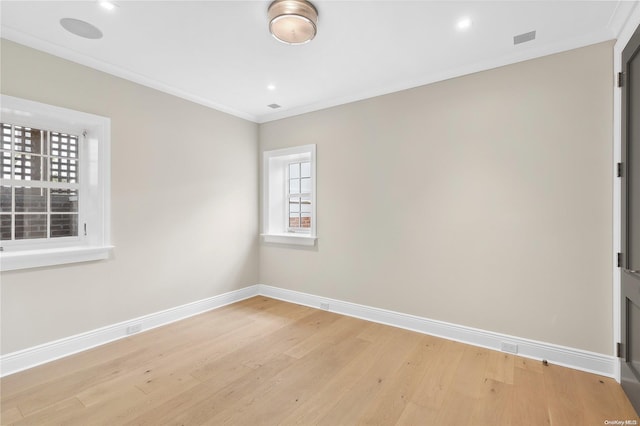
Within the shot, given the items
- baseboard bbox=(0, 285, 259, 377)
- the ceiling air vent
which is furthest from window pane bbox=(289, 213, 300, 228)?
the ceiling air vent

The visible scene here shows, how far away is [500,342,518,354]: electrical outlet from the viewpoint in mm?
2721

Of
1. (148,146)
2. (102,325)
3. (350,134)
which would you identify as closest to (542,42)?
(350,134)

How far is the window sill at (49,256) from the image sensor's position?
2.41m

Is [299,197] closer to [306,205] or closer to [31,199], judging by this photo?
[306,205]

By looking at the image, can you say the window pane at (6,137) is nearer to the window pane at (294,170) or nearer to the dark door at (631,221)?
the window pane at (294,170)

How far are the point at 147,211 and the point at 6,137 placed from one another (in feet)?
4.13

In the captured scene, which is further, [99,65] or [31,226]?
[99,65]

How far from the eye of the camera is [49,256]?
102 inches

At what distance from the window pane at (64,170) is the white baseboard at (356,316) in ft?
4.96

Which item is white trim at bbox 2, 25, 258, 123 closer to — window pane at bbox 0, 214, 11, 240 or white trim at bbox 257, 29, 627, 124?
white trim at bbox 257, 29, 627, 124

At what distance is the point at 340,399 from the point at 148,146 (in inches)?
125

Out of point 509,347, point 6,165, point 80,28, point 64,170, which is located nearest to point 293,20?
point 80,28

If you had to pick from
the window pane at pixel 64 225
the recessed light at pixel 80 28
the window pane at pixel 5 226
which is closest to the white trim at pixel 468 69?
the recessed light at pixel 80 28

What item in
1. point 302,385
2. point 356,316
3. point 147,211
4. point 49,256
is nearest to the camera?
point 302,385
